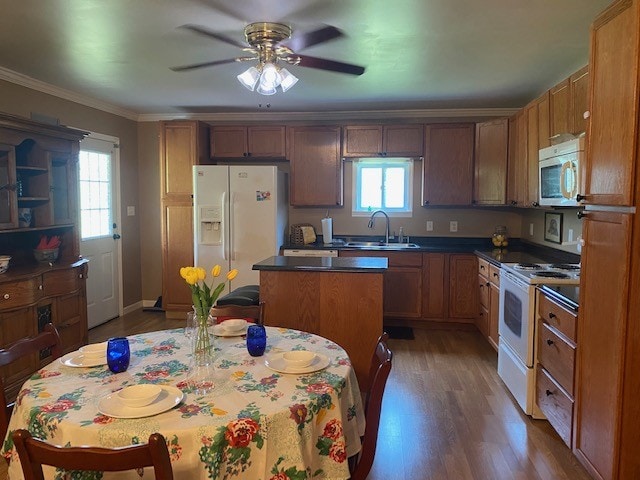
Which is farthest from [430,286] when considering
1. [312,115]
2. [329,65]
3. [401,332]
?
[329,65]

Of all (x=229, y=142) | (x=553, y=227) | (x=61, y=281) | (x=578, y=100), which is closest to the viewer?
(x=578, y=100)

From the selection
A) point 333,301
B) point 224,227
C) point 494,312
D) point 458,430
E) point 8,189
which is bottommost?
point 458,430

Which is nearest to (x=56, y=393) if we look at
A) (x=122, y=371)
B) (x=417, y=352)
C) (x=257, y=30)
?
(x=122, y=371)

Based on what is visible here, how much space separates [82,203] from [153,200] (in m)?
1.02

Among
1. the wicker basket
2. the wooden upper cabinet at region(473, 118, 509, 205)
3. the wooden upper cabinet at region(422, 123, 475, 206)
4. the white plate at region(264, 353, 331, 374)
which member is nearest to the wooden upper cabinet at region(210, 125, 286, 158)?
the wicker basket

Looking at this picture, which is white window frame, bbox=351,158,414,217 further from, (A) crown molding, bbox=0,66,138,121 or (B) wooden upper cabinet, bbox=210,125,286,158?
(A) crown molding, bbox=0,66,138,121

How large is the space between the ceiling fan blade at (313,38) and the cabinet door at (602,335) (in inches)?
58.4

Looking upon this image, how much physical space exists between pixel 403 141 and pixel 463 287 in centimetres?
165

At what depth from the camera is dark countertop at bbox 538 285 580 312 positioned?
2.42 m

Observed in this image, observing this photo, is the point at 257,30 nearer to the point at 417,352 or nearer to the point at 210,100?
the point at 210,100

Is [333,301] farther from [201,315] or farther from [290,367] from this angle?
[201,315]

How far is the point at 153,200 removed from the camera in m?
5.76

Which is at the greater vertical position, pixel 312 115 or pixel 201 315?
pixel 312 115

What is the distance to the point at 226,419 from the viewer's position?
1.36 meters
